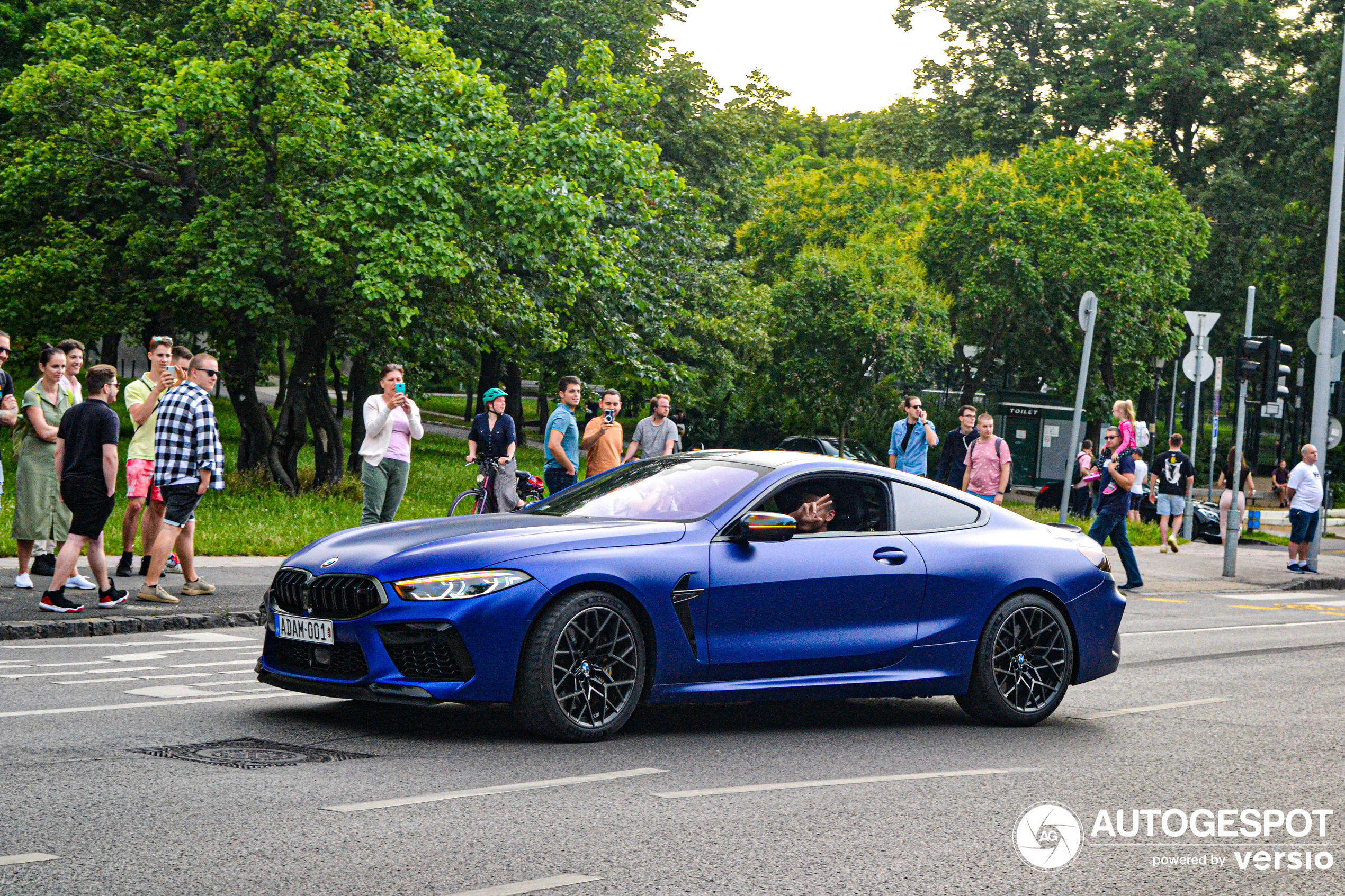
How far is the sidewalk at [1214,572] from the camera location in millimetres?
20312

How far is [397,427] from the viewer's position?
49.8 feet

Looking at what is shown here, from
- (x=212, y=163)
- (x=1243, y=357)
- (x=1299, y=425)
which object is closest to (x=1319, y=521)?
(x=1243, y=357)

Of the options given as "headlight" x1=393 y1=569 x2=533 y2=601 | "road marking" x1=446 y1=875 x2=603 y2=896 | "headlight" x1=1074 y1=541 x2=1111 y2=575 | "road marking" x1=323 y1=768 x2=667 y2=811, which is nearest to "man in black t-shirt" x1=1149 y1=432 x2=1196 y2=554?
"headlight" x1=1074 y1=541 x2=1111 y2=575

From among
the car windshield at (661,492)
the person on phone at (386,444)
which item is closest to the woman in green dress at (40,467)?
the person on phone at (386,444)

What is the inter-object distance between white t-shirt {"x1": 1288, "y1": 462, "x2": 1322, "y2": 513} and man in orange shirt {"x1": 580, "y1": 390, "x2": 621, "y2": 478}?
37.2ft

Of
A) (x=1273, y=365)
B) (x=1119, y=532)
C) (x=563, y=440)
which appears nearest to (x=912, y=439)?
(x=1119, y=532)

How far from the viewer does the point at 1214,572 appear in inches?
864

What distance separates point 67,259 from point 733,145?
21.8 metres

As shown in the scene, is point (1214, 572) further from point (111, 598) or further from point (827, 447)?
point (827, 447)

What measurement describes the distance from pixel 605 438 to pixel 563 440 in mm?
507

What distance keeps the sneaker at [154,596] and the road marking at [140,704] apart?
351 centimetres

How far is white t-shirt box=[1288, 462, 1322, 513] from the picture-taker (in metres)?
22.5

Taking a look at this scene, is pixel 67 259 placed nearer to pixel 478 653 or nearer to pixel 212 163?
pixel 212 163

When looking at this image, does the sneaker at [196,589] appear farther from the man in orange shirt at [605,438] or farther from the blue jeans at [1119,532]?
the blue jeans at [1119,532]
